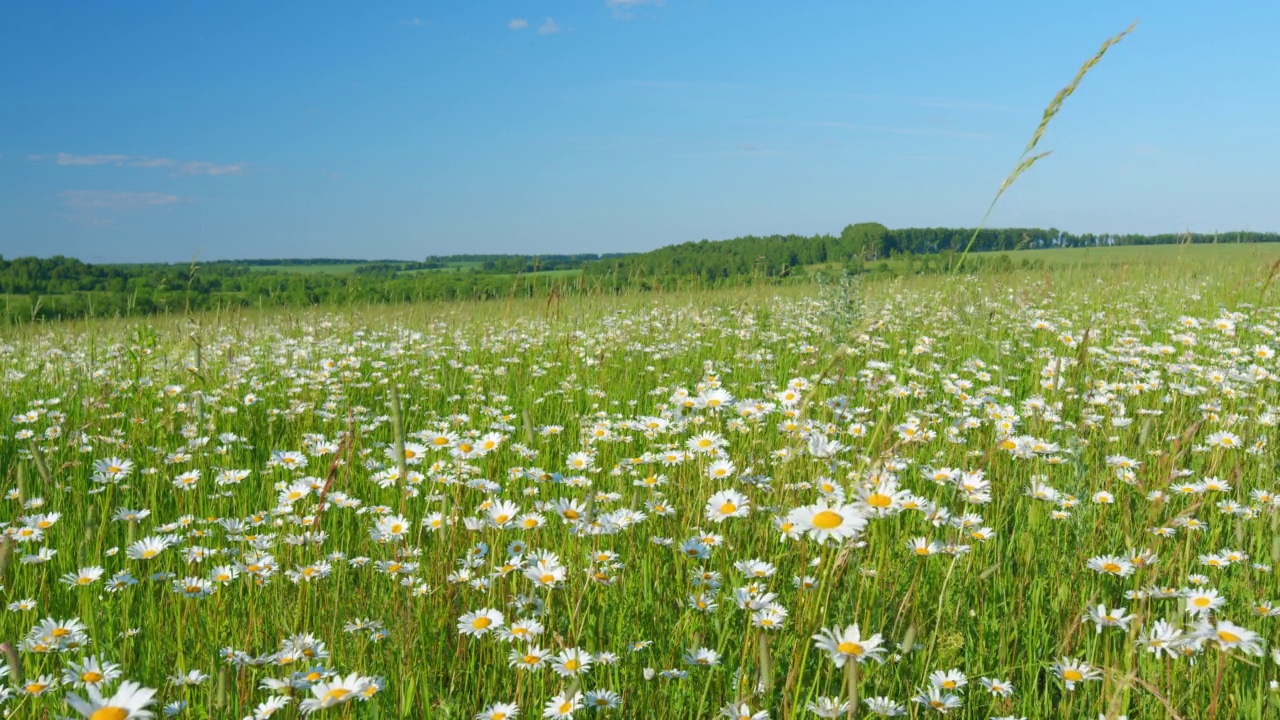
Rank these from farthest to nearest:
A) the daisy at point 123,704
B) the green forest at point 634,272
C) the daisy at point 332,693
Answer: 1. the green forest at point 634,272
2. the daisy at point 332,693
3. the daisy at point 123,704

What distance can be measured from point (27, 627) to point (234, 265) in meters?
33.5

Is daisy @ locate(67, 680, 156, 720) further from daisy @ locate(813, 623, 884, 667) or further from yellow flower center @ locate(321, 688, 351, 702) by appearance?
daisy @ locate(813, 623, 884, 667)

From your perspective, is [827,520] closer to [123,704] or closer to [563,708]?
[563,708]

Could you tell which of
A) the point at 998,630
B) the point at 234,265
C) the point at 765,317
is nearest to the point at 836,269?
A: the point at 765,317

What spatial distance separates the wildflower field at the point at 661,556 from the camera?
71.9 inches

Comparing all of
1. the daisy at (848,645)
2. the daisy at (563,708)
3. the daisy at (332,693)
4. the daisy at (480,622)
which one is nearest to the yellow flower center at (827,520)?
the daisy at (848,645)

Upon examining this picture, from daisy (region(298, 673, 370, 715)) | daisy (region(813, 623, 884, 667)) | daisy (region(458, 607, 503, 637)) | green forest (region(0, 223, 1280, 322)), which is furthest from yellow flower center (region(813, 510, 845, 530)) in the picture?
green forest (region(0, 223, 1280, 322))

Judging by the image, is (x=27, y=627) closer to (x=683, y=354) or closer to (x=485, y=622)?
(x=485, y=622)

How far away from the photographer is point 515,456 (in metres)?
3.89

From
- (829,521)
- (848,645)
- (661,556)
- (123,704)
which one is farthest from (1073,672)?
(123,704)

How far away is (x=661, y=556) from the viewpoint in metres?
2.55

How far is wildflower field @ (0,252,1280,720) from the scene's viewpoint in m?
1.83

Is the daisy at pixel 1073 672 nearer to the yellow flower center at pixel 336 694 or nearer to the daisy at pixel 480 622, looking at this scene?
the daisy at pixel 480 622

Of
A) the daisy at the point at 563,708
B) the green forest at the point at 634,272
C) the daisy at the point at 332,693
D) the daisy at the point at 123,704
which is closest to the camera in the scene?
the daisy at the point at 123,704
